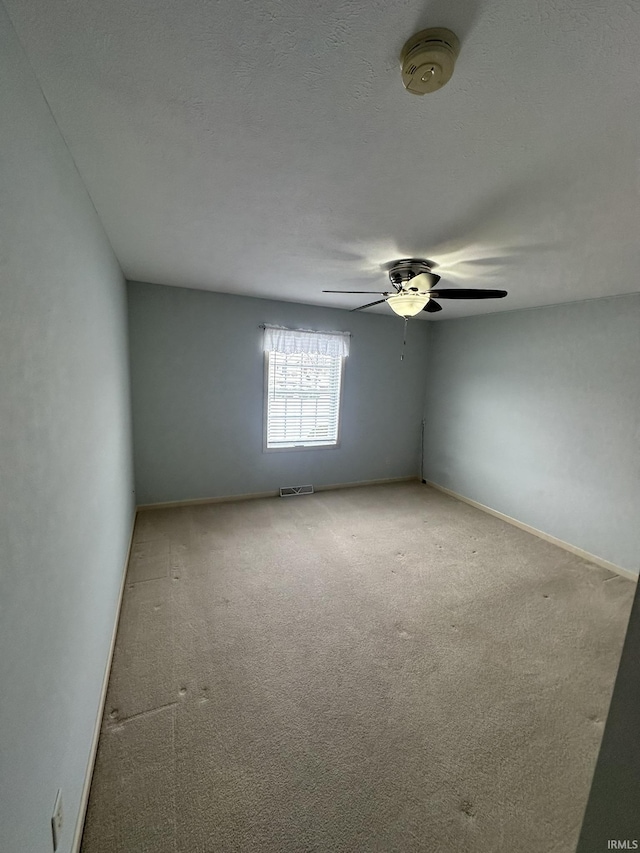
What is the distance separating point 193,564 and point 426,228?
2832mm

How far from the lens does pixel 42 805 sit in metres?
0.83

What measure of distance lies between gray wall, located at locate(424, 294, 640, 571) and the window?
1.60 metres

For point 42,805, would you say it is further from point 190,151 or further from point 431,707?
point 190,151

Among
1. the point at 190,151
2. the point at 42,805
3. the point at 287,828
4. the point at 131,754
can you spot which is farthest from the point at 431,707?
the point at 190,151

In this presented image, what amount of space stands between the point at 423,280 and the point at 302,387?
2181 millimetres

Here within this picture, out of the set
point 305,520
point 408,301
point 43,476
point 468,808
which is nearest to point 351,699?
point 468,808

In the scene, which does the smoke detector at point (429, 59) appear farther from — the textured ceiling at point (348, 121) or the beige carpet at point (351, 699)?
the beige carpet at point (351, 699)

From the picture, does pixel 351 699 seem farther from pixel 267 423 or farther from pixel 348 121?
pixel 267 423

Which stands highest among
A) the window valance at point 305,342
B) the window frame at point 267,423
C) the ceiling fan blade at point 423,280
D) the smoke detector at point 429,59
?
the smoke detector at point 429,59

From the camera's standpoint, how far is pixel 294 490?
4.17 meters


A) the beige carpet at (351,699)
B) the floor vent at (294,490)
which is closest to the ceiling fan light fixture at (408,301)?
the beige carpet at (351,699)

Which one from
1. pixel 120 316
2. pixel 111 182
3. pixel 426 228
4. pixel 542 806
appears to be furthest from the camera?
pixel 120 316

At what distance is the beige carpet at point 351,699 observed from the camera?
3.80 ft

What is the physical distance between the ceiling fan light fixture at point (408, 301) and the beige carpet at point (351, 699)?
206cm
